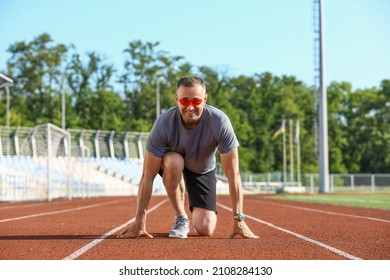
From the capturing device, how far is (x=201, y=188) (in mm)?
7898

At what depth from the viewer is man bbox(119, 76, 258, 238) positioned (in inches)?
269

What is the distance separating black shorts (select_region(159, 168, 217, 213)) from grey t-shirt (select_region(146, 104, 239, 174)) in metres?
0.47

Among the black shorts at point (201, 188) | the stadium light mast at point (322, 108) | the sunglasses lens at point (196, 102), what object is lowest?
the black shorts at point (201, 188)

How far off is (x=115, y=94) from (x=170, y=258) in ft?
176

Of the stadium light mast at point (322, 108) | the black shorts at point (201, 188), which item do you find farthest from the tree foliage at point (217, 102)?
the black shorts at point (201, 188)

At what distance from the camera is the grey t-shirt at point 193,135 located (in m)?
7.07

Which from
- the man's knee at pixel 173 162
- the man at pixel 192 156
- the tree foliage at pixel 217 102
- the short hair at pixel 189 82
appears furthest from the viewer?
the tree foliage at pixel 217 102

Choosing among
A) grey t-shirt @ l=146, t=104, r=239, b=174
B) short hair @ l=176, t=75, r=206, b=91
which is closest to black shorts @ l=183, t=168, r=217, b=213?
grey t-shirt @ l=146, t=104, r=239, b=174

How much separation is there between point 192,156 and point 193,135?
36 cm

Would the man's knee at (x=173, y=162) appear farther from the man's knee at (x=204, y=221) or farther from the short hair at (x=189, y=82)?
the short hair at (x=189, y=82)

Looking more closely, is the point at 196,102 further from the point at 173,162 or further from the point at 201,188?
the point at 201,188

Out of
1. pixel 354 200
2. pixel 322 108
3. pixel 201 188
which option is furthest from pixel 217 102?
pixel 201 188

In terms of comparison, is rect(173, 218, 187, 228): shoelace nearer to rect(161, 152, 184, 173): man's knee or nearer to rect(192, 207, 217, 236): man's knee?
rect(192, 207, 217, 236): man's knee
